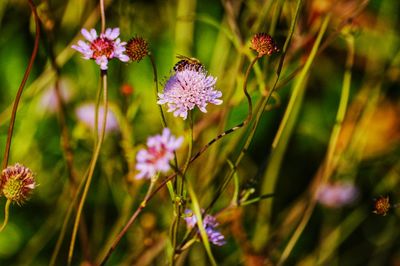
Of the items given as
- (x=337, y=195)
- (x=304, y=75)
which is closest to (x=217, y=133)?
(x=304, y=75)

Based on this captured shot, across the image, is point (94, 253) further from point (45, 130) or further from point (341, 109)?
point (341, 109)

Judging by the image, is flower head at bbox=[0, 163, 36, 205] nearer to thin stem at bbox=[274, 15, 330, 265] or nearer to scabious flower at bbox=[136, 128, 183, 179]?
scabious flower at bbox=[136, 128, 183, 179]

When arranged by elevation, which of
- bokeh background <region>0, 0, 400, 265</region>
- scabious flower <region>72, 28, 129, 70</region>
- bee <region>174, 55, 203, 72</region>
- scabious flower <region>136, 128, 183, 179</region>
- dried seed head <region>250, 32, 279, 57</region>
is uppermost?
bokeh background <region>0, 0, 400, 265</region>

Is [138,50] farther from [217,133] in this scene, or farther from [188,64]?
[217,133]

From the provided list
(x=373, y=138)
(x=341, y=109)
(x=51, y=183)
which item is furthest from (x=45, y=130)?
(x=373, y=138)

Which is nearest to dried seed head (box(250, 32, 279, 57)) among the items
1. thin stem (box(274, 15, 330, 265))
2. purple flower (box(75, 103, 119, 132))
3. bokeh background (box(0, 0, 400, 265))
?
thin stem (box(274, 15, 330, 265))
